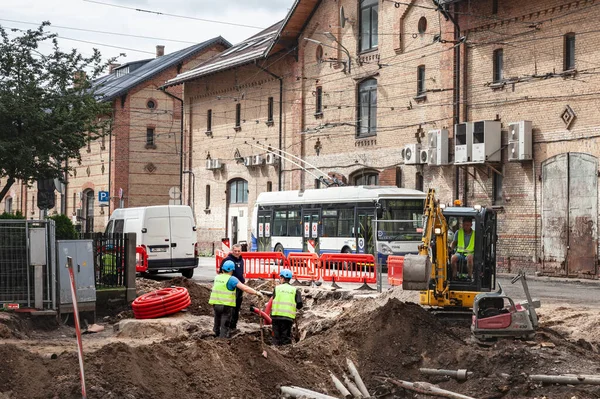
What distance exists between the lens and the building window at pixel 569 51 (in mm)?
31781

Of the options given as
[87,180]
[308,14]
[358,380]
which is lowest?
[358,380]

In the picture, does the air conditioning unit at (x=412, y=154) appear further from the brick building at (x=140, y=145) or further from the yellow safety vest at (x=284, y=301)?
the brick building at (x=140, y=145)

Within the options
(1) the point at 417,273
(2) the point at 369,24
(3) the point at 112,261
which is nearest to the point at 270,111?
(2) the point at 369,24

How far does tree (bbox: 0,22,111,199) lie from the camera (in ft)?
90.7

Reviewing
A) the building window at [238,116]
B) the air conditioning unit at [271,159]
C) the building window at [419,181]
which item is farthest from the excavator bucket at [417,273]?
the building window at [238,116]

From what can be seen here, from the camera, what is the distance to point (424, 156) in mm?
37000

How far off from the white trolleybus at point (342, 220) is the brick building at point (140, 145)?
24.1 metres

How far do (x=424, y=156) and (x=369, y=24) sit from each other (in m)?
8.17

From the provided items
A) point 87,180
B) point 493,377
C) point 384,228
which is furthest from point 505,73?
point 87,180

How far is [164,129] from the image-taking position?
64375 millimetres

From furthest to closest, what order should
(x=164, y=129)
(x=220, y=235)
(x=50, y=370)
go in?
(x=164, y=129) → (x=220, y=235) → (x=50, y=370)

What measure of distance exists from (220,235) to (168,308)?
32.0m

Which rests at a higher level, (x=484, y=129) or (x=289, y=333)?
(x=484, y=129)

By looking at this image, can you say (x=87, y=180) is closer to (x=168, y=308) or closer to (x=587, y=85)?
(x=587, y=85)
